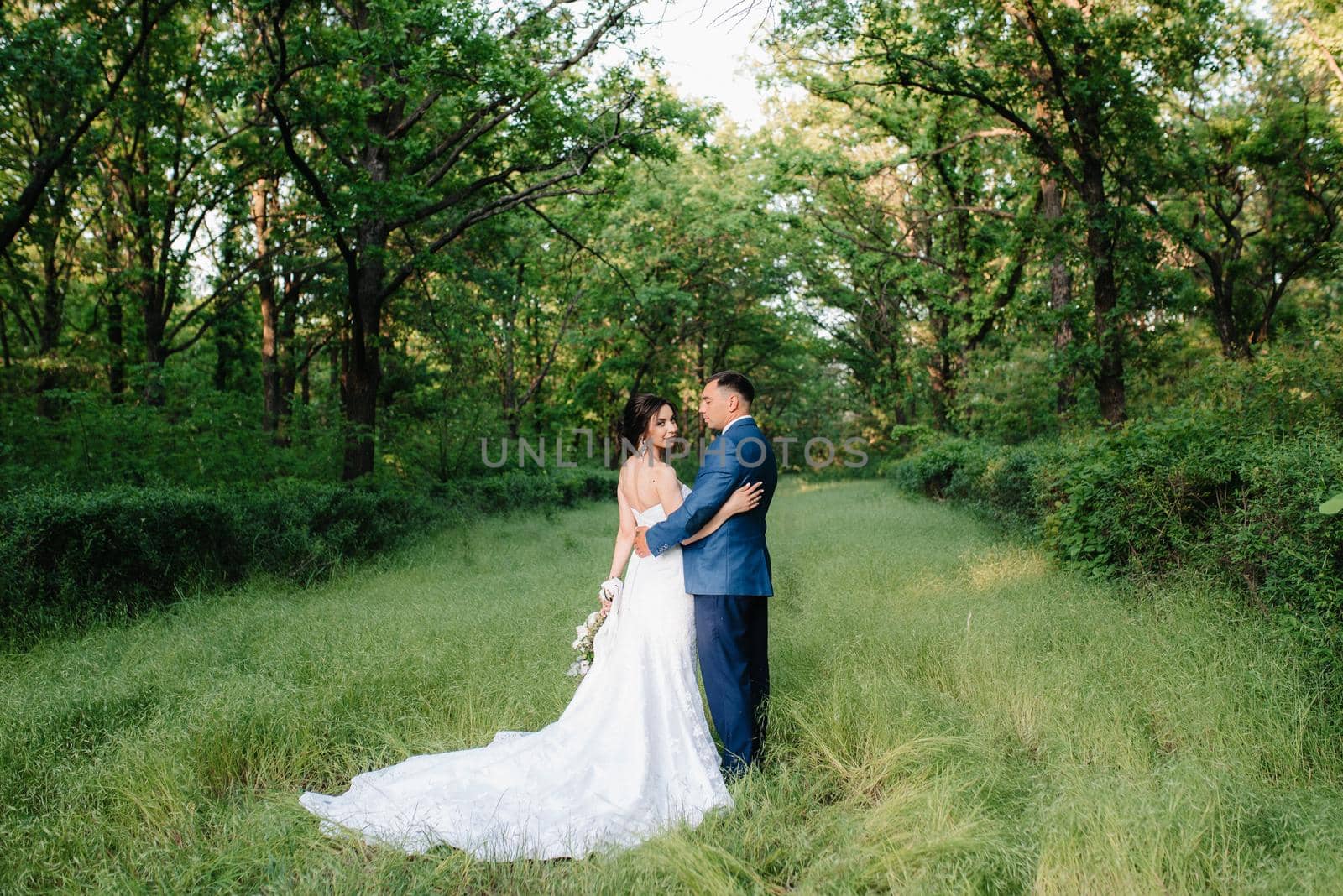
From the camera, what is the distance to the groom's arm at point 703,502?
4137mm

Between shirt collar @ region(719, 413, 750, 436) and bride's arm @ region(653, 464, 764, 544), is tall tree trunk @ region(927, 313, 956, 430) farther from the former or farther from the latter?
bride's arm @ region(653, 464, 764, 544)

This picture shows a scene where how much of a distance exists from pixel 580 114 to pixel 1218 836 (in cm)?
1278

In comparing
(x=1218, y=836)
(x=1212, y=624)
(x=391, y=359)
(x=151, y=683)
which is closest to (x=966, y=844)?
(x=1218, y=836)

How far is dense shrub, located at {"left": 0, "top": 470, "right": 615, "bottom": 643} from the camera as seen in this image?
7.00m

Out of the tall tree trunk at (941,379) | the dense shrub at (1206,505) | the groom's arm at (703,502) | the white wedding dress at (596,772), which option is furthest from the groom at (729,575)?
the tall tree trunk at (941,379)

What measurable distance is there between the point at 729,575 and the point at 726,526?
248 mm

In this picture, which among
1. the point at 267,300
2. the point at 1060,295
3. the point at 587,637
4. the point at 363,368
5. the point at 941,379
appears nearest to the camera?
the point at 587,637

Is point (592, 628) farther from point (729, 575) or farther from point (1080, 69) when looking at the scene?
point (1080, 69)

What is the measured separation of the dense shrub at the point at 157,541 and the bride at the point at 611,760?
493cm

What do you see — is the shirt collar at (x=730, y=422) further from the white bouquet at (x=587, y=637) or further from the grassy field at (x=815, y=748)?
the grassy field at (x=815, y=748)

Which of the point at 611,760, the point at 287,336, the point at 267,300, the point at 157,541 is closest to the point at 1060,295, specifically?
the point at 611,760

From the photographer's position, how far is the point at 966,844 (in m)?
3.16

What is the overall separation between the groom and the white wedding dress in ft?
0.45

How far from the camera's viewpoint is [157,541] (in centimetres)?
831
